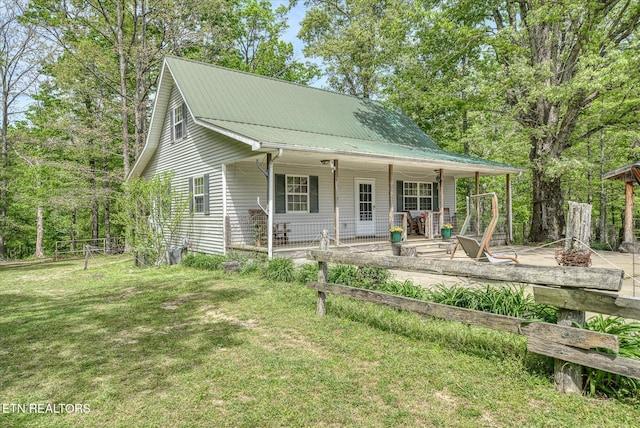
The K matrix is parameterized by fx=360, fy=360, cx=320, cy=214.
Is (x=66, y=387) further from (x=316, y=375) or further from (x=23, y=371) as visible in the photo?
(x=316, y=375)

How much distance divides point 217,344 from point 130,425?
1.71m

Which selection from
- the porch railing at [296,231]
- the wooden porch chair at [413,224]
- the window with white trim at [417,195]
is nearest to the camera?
the porch railing at [296,231]

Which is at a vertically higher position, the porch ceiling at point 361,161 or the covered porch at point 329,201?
the porch ceiling at point 361,161

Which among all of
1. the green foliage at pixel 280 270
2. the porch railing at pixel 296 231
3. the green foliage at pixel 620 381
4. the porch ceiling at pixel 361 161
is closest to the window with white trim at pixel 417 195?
the porch ceiling at pixel 361 161

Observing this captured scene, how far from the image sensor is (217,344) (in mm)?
4465

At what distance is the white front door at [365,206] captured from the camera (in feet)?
46.6

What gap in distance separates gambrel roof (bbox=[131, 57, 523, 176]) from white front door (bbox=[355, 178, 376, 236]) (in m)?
1.63

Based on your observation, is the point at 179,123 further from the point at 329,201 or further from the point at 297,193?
the point at 329,201

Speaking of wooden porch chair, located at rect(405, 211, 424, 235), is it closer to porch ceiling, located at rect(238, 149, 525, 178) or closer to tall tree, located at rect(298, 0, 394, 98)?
porch ceiling, located at rect(238, 149, 525, 178)

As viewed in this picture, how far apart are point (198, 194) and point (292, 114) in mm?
4732

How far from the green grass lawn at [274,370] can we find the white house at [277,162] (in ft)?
15.3

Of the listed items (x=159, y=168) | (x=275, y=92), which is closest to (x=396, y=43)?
(x=275, y=92)

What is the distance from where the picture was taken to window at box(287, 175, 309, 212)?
12.3 m
